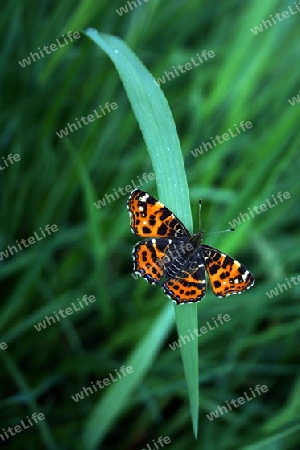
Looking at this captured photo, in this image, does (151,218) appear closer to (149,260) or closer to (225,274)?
(149,260)

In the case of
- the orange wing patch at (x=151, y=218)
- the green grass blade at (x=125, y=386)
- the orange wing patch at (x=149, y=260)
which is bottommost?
the green grass blade at (x=125, y=386)

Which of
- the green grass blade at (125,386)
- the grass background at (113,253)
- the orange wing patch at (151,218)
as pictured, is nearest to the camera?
the orange wing patch at (151,218)

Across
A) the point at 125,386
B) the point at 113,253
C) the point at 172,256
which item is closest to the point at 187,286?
the point at 172,256

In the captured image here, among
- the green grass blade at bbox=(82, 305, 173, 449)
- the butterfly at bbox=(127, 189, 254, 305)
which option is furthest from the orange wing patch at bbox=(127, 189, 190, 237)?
the green grass blade at bbox=(82, 305, 173, 449)

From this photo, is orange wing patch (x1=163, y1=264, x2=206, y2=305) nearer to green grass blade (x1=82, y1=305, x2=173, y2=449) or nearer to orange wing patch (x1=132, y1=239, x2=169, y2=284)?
orange wing patch (x1=132, y1=239, x2=169, y2=284)

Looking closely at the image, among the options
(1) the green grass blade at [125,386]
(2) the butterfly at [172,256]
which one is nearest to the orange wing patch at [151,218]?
(2) the butterfly at [172,256]

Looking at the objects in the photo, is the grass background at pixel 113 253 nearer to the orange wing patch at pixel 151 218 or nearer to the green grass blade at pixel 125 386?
the green grass blade at pixel 125 386

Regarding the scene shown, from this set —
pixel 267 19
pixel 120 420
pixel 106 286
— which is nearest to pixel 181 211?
pixel 106 286
